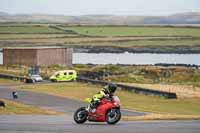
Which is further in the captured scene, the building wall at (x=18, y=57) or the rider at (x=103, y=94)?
the building wall at (x=18, y=57)

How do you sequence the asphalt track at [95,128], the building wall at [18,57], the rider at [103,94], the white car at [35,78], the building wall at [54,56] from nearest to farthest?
the asphalt track at [95,128] < the rider at [103,94] < the white car at [35,78] < the building wall at [18,57] < the building wall at [54,56]

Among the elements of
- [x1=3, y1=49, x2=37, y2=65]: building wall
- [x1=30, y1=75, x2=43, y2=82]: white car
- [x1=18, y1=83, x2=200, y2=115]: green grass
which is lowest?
[x1=18, y1=83, x2=200, y2=115]: green grass

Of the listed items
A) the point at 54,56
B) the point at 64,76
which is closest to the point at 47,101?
the point at 64,76

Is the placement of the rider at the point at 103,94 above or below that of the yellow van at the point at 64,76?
below

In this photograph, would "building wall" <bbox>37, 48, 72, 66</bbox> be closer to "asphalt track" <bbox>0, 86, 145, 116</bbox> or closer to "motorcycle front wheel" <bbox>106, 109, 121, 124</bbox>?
"asphalt track" <bbox>0, 86, 145, 116</bbox>

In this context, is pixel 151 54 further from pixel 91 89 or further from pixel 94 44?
pixel 91 89

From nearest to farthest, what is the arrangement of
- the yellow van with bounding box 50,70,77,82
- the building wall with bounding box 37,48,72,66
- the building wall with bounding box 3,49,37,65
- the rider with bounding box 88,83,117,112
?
the rider with bounding box 88,83,117,112
the yellow van with bounding box 50,70,77,82
the building wall with bounding box 3,49,37,65
the building wall with bounding box 37,48,72,66

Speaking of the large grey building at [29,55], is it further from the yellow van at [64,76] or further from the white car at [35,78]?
the white car at [35,78]

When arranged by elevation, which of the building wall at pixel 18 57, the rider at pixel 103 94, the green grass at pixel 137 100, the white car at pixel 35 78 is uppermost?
the building wall at pixel 18 57

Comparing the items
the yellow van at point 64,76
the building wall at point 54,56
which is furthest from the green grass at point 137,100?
the building wall at point 54,56

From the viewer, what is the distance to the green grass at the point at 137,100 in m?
40.9

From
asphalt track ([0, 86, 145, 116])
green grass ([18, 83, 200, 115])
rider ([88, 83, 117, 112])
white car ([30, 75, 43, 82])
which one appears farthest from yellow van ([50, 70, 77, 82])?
rider ([88, 83, 117, 112])

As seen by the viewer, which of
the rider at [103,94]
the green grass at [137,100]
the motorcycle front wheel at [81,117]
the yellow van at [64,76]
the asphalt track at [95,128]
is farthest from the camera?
the yellow van at [64,76]

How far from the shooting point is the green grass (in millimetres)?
40875
